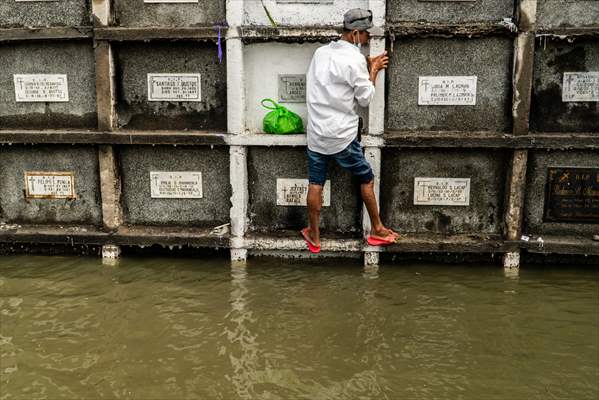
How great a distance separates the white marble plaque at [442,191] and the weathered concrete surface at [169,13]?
212 centimetres

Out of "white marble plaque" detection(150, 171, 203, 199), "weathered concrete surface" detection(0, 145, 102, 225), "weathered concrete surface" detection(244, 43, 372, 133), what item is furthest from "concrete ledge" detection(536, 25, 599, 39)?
"weathered concrete surface" detection(0, 145, 102, 225)

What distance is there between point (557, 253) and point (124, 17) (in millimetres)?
4066

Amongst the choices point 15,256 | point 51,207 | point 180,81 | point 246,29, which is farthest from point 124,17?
point 15,256

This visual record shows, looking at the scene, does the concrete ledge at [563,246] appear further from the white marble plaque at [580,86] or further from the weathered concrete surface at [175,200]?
the weathered concrete surface at [175,200]

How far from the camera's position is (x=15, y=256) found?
16.6 feet

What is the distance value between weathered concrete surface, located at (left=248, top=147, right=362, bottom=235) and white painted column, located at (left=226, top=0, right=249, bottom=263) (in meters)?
0.11

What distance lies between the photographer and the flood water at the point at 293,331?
3041mm

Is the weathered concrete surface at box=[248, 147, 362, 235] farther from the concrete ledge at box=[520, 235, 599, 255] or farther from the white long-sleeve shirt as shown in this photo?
the concrete ledge at box=[520, 235, 599, 255]

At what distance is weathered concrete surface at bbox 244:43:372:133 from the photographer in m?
4.81

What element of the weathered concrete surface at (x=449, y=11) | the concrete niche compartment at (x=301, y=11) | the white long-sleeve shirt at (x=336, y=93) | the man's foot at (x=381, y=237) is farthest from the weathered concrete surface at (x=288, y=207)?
the weathered concrete surface at (x=449, y=11)

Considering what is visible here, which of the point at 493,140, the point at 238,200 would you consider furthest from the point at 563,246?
the point at 238,200

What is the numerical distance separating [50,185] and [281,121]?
6.99 feet

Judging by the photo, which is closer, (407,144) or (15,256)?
(407,144)

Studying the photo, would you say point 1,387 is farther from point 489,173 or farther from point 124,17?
point 489,173
